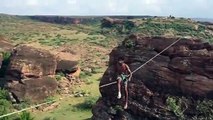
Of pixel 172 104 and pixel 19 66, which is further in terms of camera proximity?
pixel 19 66

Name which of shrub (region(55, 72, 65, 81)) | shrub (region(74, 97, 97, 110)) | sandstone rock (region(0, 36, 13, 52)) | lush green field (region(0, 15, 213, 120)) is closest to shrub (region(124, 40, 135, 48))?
lush green field (region(0, 15, 213, 120))

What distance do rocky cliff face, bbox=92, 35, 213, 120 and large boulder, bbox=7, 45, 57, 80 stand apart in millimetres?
8607

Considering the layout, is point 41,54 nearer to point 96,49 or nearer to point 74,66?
point 74,66

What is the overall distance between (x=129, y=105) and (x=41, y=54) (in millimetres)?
11958

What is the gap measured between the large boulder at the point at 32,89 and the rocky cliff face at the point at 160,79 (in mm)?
7640

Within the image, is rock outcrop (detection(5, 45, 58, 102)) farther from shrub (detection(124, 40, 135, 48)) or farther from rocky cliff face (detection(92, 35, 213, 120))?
shrub (detection(124, 40, 135, 48))

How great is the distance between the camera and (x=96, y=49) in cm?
5331

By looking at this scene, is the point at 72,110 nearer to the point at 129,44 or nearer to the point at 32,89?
the point at 32,89

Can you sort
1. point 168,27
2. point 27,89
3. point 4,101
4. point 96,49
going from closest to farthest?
point 4,101 < point 27,89 < point 96,49 < point 168,27

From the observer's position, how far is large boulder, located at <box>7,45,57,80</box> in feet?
89.5

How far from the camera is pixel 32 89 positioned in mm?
26844

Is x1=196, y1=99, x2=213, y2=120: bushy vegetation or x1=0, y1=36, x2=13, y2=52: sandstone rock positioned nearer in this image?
x1=196, y1=99, x2=213, y2=120: bushy vegetation

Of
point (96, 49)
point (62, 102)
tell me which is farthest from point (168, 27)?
point (62, 102)

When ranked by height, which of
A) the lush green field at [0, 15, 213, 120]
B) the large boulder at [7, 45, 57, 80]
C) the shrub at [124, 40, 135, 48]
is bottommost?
the lush green field at [0, 15, 213, 120]
